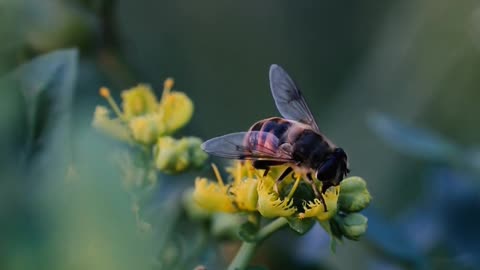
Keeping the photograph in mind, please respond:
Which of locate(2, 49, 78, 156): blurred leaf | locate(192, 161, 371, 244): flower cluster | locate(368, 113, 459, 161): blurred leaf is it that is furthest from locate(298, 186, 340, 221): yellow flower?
locate(368, 113, 459, 161): blurred leaf

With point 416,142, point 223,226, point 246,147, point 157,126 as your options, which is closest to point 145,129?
point 157,126

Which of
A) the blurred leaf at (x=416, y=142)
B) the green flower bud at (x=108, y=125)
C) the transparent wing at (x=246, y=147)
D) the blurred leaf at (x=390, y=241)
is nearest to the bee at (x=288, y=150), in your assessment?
the transparent wing at (x=246, y=147)

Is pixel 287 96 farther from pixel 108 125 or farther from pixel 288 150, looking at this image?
pixel 108 125

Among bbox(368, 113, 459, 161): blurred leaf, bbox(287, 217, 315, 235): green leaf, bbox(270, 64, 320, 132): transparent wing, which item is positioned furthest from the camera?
bbox(368, 113, 459, 161): blurred leaf

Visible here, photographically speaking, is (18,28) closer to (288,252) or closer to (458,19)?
(288,252)

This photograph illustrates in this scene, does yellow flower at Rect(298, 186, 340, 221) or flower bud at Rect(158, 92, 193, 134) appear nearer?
yellow flower at Rect(298, 186, 340, 221)

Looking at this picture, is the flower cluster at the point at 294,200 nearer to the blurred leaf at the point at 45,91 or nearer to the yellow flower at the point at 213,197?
the yellow flower at the point at 213,197

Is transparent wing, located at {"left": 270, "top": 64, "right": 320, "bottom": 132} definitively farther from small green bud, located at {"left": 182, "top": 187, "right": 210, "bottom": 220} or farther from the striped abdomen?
small green bud, located at {"left": 182, "top": 187, "right": 210, "bottom": 220}
